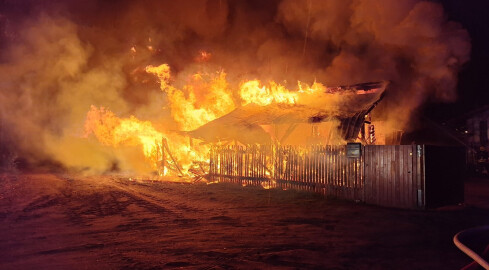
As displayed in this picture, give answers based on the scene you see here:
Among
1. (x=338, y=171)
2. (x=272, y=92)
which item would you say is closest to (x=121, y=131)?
(x=272, y=92)

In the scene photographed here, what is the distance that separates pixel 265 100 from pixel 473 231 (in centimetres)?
1488

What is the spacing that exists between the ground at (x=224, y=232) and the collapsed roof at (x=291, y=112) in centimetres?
402

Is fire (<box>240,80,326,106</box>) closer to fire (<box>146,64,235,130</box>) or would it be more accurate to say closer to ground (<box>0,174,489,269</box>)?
fire (<box>146,64,235,130</box>)

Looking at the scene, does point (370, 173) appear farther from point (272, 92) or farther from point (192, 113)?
point (192, 113)

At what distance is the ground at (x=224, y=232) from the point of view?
5520 mm

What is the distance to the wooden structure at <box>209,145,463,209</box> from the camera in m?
9.55

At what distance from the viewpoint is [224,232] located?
7.22 m

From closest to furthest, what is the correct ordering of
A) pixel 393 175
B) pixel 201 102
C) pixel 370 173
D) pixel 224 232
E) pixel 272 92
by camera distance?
1. pixel 224 232
2. pixel 393 175
3. pixel 370 173
4. pixel 272 92
5. pixel 201 102

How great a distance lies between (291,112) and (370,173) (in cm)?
602

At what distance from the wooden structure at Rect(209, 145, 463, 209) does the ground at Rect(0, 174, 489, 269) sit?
0.40 metres

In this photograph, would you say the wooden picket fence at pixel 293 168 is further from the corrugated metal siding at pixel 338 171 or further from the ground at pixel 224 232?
the ground at pixel 224 232

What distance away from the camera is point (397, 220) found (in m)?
8.30

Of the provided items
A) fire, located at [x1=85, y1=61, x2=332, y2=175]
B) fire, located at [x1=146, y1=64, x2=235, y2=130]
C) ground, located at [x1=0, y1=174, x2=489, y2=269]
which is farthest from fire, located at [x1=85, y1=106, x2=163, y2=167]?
ground, located at [x1=0, y1=174, x2=489, y2=269]

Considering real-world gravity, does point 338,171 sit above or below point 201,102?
below
